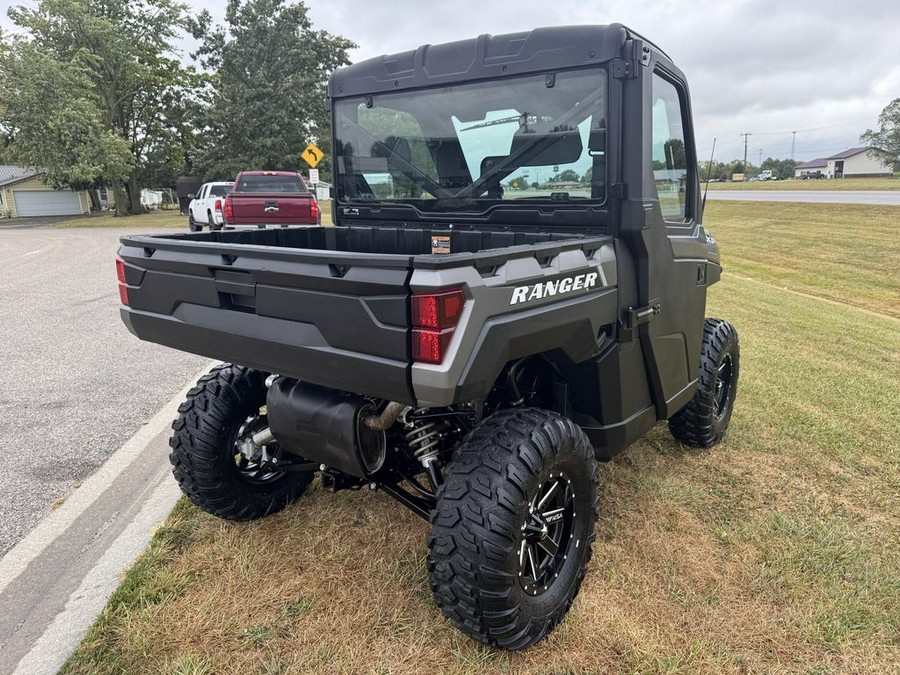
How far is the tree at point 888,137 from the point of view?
59.6 metres

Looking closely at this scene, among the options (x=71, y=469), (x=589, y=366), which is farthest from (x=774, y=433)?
(x=71, y=469)

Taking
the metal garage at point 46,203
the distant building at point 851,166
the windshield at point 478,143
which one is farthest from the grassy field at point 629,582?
the distant building at point 851,166

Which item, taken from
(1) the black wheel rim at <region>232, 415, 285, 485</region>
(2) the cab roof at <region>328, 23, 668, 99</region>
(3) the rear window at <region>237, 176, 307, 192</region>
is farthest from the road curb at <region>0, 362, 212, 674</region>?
(3) the rear window at <region>237, 176, 307, 192</region>

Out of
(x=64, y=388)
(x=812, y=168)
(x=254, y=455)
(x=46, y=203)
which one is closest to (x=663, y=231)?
(x=254, y=455)

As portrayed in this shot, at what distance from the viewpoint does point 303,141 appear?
124 feet

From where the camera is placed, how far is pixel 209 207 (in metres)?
19.3

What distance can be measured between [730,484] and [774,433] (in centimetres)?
98

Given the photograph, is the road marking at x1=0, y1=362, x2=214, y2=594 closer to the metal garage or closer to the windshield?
the windshield

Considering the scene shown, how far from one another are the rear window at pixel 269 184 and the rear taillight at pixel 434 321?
49.8 ft

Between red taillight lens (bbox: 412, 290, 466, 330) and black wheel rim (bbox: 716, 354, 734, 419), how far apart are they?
292 centimetres

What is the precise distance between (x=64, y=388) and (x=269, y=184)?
11.9 metres

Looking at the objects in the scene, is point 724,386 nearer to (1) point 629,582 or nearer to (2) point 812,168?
(1) point 629,582

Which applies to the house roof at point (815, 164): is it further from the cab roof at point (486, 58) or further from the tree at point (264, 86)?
the cab roof at point (486, 58)

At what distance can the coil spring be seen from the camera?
2633 mm
